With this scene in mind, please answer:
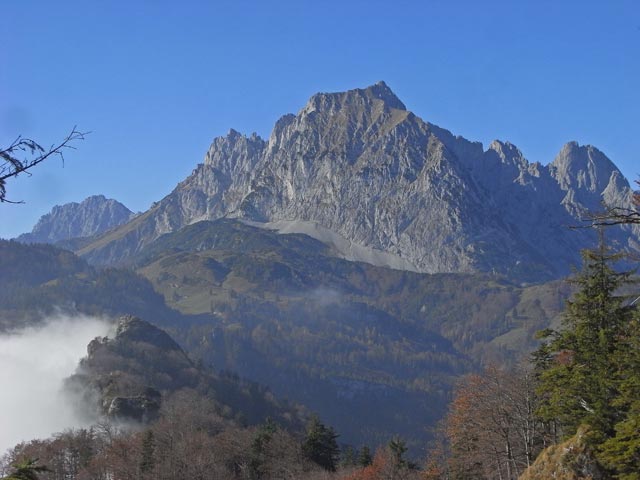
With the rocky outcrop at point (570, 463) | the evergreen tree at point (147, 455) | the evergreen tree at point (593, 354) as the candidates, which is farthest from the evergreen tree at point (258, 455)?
the rocky outcrop at point (570, 463)

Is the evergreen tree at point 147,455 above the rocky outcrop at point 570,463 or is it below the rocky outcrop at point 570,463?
above

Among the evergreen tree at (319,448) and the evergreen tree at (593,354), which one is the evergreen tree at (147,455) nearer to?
the evergreen tree at (319,448)

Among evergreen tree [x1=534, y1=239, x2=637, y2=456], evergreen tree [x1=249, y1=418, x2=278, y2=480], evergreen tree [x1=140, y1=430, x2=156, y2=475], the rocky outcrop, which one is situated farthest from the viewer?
evergreen tree [x1=249, y1=418, x2=278, y2=480]

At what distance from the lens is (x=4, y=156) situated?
20062 mm

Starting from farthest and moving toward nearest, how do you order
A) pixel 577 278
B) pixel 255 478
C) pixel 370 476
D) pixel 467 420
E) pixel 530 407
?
pixel 255 478, pixel 370 476, pixel 467 420, pixel 530 407, pixel 577 278

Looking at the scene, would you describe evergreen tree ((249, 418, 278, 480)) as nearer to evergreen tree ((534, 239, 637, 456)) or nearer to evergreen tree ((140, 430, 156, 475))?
evergreen tree ((140, 430, 156, 475))

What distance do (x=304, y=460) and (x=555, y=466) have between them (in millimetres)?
66975

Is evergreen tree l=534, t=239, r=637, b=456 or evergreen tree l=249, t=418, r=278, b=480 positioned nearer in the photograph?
evergreen tree l=534, t=239, r=637, b=456

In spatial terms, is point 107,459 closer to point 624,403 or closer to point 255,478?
point 255,478

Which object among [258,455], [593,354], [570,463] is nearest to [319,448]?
[258,455]

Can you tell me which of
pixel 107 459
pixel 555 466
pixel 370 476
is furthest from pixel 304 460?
pixel 555 466

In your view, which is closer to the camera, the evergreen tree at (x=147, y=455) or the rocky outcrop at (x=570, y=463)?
the rocky outcrop at (x=570, y=463)

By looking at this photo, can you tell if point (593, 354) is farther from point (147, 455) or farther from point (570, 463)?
point (147, 455)

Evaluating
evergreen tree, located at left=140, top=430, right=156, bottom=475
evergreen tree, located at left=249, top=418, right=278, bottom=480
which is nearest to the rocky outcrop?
evergreen tree, located at left=140, top=430, right=156, bottom=475
